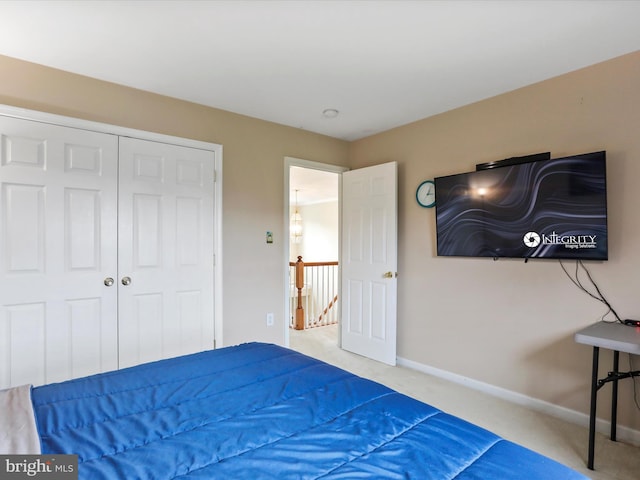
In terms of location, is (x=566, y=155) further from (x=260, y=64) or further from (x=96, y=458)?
(x=96, y=458)

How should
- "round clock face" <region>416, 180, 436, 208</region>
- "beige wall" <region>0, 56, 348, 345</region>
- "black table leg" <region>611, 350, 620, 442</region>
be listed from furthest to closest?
"round clock face" <region>416, 180, 436, 208</region>, "beige wall" <region>0, 56, 348, 345</region>, "black table leg" <region>611, 350, 620, 442</region>

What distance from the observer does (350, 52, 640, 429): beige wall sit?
2299 millimetres

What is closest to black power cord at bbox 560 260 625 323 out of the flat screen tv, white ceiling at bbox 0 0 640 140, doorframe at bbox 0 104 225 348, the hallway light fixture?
the flat screen tv

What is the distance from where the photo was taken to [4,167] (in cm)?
227

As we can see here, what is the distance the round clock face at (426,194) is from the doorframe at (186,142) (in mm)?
1913

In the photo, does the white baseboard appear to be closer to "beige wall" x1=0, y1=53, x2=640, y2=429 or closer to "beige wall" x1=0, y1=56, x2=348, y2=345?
"beige wall" x1=0, y1=53, x2=640, y2=429

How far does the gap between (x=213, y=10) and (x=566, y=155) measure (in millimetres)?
2515

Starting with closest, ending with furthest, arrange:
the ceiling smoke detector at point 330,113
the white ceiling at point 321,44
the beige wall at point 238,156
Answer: the white ceiling at point 321,44, the beige wall at point 238,156, the ceiling smoke detector at point 330,113

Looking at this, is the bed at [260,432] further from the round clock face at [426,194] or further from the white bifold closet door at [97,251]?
the round clock face at [426,194]

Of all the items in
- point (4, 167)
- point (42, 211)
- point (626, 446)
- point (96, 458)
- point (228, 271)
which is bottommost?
point (626, 446)

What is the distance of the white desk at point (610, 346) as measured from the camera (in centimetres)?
190

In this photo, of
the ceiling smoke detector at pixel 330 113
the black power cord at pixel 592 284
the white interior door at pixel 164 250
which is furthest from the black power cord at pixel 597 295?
A: the white interior door at pixel 164 250

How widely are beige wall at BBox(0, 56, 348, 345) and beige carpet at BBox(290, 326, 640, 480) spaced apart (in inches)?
43.6

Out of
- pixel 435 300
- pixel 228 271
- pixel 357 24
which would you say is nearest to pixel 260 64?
pixel 357 24
